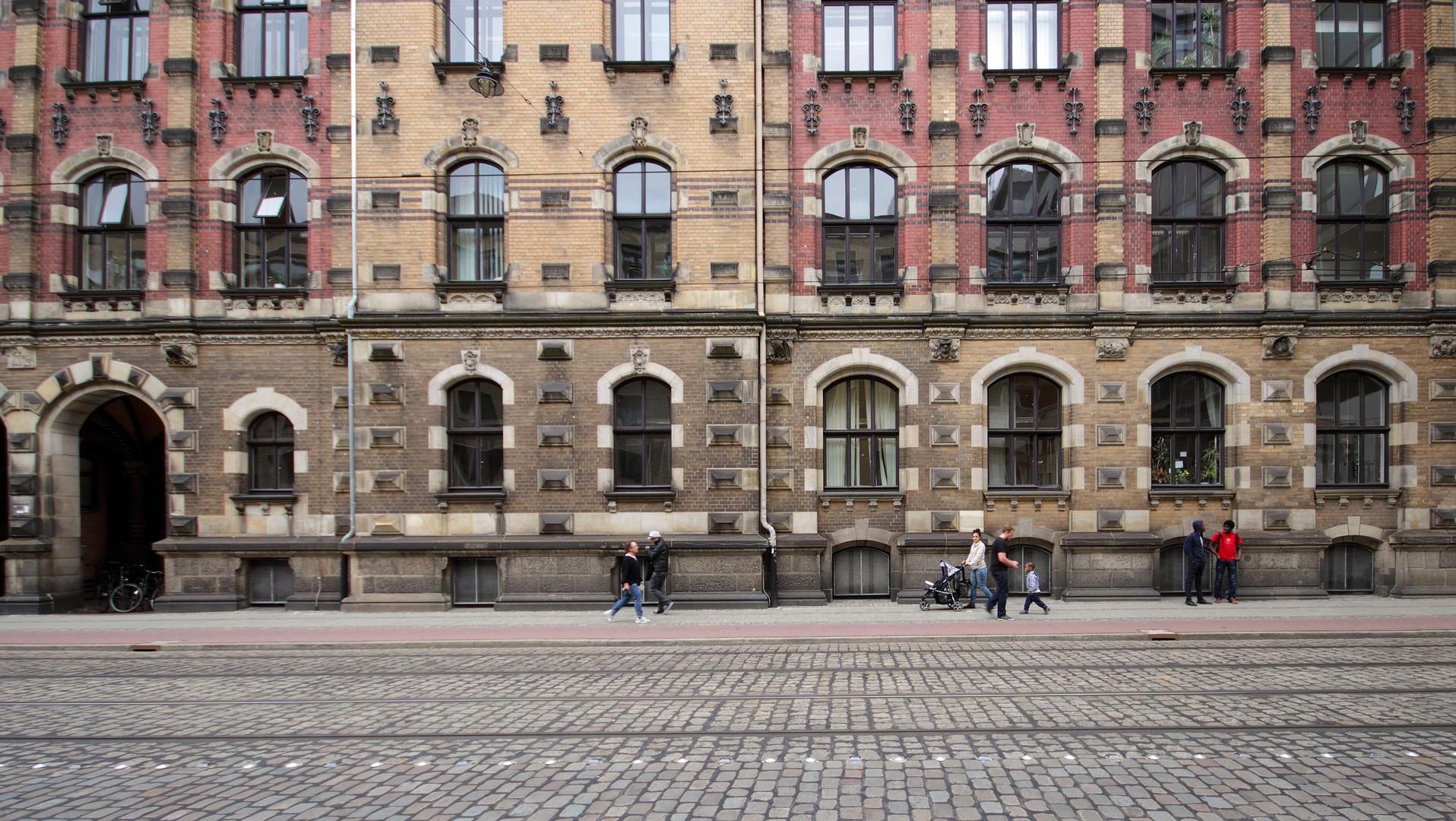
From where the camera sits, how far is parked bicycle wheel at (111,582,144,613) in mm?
17078

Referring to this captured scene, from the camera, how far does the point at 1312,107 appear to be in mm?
16594

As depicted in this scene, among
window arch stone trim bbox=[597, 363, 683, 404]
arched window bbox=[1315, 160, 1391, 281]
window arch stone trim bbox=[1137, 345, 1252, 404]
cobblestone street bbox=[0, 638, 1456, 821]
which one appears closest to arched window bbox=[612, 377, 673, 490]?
window arch stone trim bbox=[597, 363, 683, 404]

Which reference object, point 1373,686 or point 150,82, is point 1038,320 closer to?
point 1373,686

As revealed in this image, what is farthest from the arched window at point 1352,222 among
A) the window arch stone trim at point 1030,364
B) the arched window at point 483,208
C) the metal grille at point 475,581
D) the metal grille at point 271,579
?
the metal grille at point 271,579

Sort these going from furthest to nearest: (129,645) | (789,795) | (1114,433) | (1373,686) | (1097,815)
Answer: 1. (1114,433)
2. (129,645)
3. (1373,686)
4. (789,795)
5. (1097,815)

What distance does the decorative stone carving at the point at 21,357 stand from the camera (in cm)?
1684

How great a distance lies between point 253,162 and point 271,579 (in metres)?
9.32

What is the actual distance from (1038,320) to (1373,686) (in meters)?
8.96

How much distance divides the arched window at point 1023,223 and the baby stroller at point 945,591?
6418 mm

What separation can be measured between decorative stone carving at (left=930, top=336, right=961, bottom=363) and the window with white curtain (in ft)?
20.8

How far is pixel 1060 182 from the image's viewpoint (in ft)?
55.2

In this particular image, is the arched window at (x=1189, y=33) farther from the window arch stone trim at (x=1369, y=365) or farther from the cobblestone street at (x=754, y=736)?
the cobblestone street at (x=754, y=736)

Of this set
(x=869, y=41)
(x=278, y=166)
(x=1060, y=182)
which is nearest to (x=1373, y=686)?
(x=1060, y=182)

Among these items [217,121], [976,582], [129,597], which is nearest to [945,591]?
[976,582]
